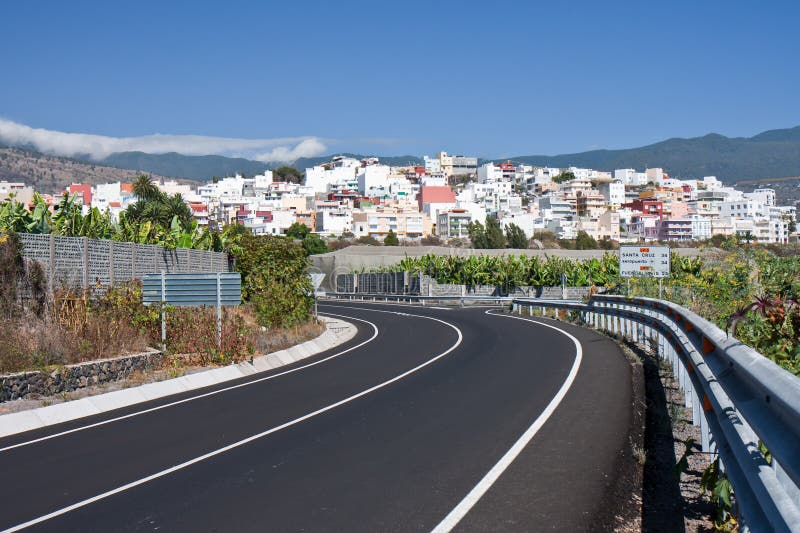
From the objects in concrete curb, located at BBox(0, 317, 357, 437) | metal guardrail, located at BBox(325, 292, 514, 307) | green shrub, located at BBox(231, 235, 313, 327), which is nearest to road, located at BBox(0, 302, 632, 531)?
concrete curb, located at BBox(0, 317, 357, 437)

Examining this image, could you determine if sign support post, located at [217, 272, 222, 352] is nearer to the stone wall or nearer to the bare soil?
the bare soil

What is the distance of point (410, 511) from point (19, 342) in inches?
419

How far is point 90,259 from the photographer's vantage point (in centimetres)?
2048

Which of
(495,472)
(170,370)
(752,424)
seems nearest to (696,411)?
(495,472)

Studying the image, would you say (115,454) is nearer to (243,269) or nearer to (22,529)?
(22,529)

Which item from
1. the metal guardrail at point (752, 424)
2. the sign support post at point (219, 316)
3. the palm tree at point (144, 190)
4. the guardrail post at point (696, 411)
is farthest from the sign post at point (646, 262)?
the palm tree at point (144, 190)

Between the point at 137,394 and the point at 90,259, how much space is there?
19.4 feet

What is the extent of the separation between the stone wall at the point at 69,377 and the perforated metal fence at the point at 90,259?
2632 millimetres

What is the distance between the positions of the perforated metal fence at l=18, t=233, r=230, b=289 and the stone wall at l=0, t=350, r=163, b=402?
8.64 ft

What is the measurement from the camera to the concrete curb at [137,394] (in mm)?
12977

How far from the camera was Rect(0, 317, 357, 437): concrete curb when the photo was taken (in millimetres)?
12977

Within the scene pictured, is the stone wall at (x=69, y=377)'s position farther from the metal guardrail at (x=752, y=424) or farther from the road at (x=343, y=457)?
the metal guardrail at (x=752, y=424)

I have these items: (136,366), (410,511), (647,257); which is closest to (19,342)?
(136,366)

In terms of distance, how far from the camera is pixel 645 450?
10.0 meters
